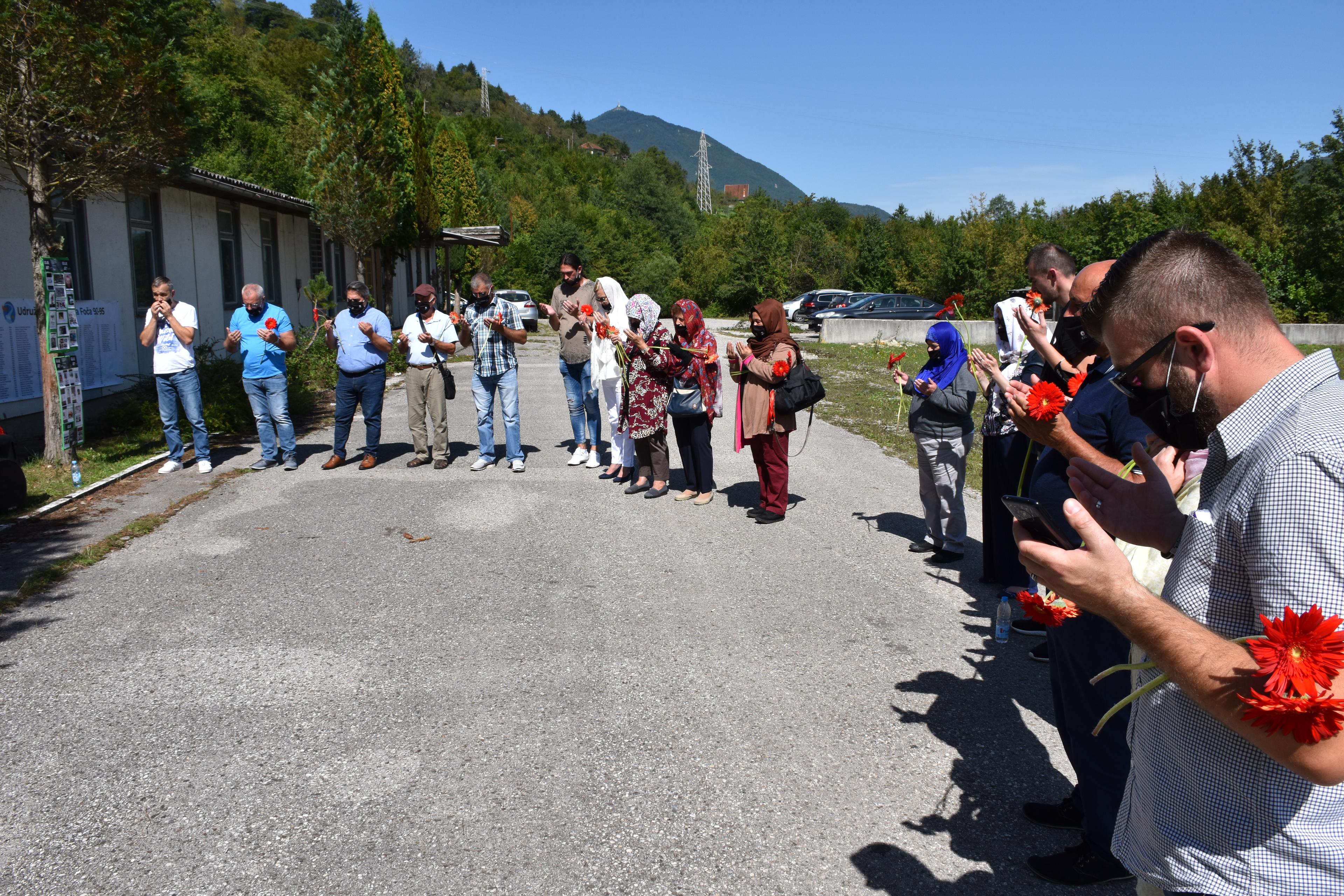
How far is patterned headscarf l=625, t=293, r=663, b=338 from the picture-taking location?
8.62m

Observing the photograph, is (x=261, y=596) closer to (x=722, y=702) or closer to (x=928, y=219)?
(x=722, y=702)

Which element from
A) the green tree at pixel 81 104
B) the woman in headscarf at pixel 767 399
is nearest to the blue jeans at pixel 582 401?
the woman in headscarf at pixel 767 399

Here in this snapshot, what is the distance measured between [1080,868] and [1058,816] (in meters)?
0.36

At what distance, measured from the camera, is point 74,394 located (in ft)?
30.5

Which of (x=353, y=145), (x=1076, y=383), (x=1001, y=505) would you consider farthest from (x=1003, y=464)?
(x=353, y=145)

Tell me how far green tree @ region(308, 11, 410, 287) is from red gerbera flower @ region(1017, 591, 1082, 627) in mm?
21251

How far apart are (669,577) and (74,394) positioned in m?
7.07

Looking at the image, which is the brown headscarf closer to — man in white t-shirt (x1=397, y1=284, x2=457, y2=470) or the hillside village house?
man in white t-shirt (x1=397, y1=284, x2=457, y2=470)

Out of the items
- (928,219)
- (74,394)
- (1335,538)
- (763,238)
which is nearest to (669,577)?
(1335,538)

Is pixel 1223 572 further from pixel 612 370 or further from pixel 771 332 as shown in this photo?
pixel 612 370

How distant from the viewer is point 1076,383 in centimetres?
380

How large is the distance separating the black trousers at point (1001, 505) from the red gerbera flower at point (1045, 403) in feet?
8.76

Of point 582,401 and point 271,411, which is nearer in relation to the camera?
point 271,411

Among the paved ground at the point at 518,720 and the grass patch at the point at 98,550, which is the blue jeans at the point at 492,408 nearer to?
the paved ground at the point at 518,720
